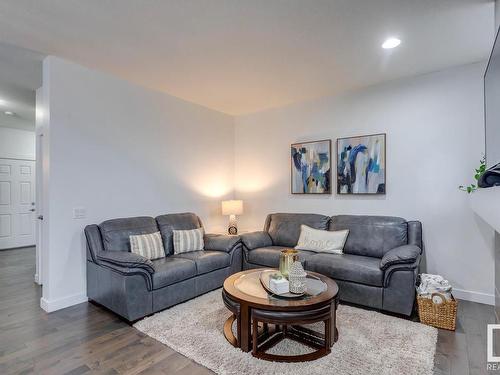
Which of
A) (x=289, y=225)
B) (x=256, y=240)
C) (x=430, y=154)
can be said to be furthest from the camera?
(x=289, y=225)

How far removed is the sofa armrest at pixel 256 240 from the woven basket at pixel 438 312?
202 cm

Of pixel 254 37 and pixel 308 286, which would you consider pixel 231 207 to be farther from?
pixel 254 37

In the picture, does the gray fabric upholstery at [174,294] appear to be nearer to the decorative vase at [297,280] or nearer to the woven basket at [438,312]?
the decorative vase at [297,280]

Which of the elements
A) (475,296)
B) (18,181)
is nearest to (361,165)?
(475,296)

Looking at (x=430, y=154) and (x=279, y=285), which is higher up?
(x=430, y=154)

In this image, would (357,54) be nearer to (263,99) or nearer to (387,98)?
(387,98)

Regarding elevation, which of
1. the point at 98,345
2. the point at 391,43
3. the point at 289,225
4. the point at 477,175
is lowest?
the point at 98,345

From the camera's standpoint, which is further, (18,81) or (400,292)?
(18,81)

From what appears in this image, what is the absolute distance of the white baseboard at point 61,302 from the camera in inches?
117

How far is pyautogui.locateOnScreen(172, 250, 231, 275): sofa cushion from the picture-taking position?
3.32m

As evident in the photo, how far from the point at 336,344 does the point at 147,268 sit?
5.97 ft

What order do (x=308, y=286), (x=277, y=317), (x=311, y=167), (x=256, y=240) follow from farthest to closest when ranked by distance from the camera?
(x=311, y=167), (x=256, y=240), (x=308, y=286), (x=277, y=317)

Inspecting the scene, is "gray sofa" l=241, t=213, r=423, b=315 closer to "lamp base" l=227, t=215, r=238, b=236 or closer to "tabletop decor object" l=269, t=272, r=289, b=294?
"lamp base" l=227, t=215, r=238, b=236

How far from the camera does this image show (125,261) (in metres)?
2.67
